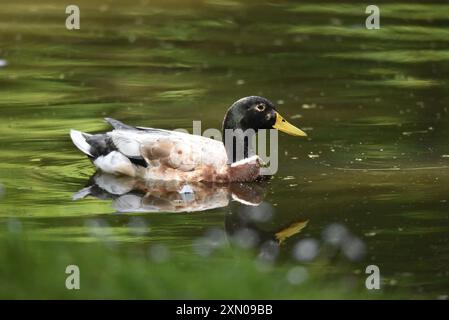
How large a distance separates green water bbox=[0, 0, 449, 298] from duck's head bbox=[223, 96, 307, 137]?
1.36 ft

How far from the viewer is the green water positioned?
10.9 m

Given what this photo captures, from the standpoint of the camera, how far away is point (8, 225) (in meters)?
10.9

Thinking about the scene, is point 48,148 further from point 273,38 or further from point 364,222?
point 273,38

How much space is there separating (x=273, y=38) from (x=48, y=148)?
5.99 m

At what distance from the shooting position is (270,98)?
15.5 meters

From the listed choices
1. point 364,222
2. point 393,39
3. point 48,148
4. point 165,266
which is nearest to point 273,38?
point 393,39

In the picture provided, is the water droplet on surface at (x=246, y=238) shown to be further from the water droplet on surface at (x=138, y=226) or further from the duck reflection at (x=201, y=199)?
the water droplet on surface at (x=138, y=226)

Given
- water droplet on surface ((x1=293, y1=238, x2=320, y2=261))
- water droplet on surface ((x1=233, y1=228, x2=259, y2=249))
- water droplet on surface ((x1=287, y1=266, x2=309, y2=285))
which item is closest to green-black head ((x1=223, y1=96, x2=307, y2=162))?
water droplet on surface ((x1=233, y1=228, x2=259, y2=249))

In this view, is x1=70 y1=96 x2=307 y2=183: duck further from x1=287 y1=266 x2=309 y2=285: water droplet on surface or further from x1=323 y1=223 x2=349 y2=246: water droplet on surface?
x1=287 y1=266 x2=309 y2=285: water droplet on surface

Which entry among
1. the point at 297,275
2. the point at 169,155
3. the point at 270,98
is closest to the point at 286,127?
the point at 169,155

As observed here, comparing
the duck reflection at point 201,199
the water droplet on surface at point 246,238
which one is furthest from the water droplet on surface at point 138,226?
the water droplet on surface at point 246,238

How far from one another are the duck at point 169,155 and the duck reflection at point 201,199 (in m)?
0.09

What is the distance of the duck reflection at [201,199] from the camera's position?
36.4ft
